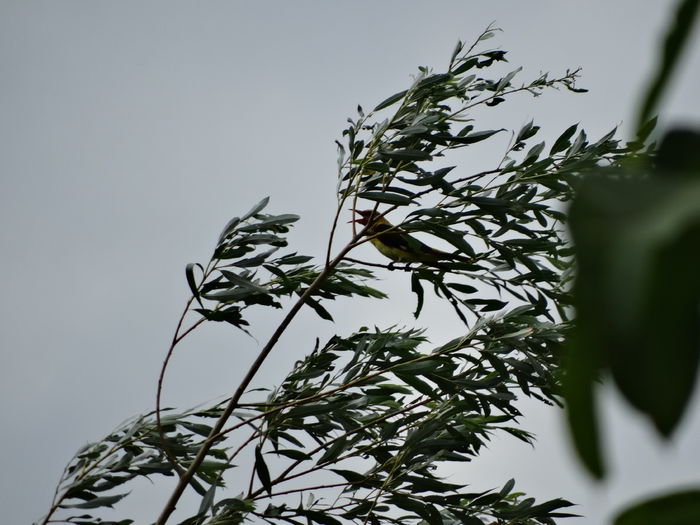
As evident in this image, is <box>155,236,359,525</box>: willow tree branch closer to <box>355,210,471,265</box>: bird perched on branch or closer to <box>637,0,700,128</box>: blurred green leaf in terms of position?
<box>355,210,471,265</box>: bird perched on branch

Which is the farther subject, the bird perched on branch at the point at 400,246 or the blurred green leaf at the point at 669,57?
the bird perched on branch at the point at 400,246

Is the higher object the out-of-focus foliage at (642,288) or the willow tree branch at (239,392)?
the willow tree branch at (239,392)

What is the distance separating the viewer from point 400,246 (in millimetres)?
2896

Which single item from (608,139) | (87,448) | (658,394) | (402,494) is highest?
(608,139)

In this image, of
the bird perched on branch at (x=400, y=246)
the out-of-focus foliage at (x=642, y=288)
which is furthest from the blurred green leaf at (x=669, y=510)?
the bird perched on branch at (x=400, y=246)

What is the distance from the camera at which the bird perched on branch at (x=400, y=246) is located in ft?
8.95

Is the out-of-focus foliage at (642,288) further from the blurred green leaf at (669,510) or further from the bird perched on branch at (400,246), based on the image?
the bird perched on branch at (400,246)

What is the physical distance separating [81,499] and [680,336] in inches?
110

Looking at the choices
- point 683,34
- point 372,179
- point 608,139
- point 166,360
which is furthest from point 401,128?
point 683,34

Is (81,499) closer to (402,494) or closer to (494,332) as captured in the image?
(402,494)

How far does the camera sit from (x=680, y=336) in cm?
20

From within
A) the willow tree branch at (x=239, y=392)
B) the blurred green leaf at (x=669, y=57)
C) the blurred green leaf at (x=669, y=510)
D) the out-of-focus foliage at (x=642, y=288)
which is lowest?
the blurred green leaf at (x=669, y=510)

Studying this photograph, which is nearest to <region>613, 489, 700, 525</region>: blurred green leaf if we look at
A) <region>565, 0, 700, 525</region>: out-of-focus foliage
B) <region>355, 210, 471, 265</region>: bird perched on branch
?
<region>565, 0, 700, 525</region>: out-of-focus foliage

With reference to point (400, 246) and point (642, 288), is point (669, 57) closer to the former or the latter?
point (642, 288)
